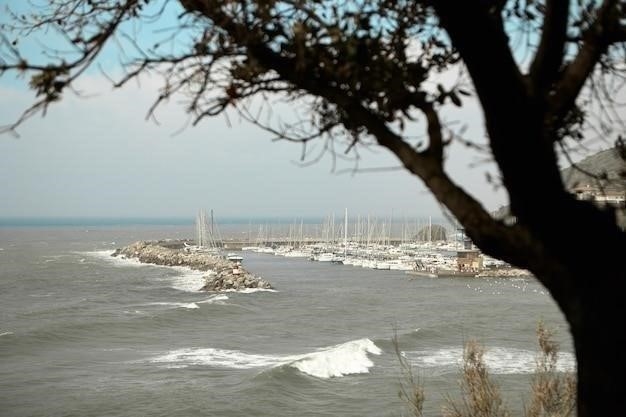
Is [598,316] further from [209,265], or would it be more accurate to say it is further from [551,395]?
[209,265]

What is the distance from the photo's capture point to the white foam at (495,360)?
19.6m

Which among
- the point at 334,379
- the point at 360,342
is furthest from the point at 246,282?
the point at 334,379

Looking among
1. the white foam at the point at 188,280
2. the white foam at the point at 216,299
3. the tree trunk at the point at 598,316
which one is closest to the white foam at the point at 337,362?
the white foam at the point at 216,299

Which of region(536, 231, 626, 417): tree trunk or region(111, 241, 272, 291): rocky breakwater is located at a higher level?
region(536, 231, 626, 417): tree trunk

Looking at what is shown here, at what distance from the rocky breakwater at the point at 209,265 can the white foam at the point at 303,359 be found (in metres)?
21.2

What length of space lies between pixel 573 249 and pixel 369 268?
2585 inches

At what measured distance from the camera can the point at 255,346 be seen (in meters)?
24.9

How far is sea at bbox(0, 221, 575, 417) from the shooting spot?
16984 millimetres

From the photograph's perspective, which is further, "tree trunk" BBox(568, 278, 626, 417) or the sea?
the sea

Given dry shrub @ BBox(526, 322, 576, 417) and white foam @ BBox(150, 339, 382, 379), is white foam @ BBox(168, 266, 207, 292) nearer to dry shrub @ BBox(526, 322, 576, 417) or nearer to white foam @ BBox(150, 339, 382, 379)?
white foam @ BBox(150, 339, 382, 379)

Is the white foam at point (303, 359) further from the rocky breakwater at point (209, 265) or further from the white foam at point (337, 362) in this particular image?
the rocky breakwater at point (209, 265)

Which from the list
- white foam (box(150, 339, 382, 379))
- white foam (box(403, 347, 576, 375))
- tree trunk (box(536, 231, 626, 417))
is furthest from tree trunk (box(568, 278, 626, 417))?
white foam (box(150, 339, 382, 379))

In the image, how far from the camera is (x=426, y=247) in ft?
318

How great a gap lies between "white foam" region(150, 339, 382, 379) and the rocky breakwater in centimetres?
2119
